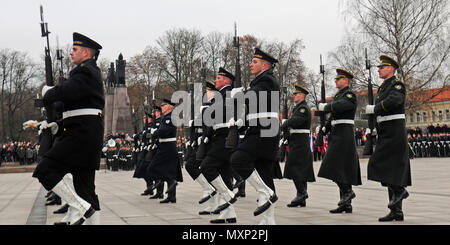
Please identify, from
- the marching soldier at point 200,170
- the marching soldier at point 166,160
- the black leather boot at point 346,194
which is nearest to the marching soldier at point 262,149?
the marching soldier at point 200,170

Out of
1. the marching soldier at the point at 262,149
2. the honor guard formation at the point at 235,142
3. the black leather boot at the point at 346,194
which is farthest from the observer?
the black leather boot at the point at 346,194

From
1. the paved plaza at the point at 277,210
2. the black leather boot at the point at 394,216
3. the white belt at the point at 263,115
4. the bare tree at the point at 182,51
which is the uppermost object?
the bare tree at the point at 182,51

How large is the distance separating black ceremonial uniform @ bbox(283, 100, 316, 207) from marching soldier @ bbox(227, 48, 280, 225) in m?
2.80

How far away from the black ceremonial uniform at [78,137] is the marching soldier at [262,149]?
1613 millimetres

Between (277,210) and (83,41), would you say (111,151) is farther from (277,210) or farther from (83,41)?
(83,41)

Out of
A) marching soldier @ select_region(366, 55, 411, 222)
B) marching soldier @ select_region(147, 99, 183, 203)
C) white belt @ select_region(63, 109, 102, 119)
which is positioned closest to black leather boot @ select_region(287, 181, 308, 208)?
marching soldier @ select_region(366, 55, 411, 222)

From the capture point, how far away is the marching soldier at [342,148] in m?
8.04

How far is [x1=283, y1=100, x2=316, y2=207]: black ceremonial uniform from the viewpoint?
9.01m

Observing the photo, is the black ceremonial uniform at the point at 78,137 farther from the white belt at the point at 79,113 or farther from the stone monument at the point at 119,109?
the stone monument at the point at 119,109

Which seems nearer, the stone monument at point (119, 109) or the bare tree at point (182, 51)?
the stone monument at point (119, 109)

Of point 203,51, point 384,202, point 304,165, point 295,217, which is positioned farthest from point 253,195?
point 203,51

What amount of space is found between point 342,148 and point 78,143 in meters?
4.29

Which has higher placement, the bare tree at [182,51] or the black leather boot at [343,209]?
the bare tree at [182,51]

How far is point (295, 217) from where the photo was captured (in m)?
7.34
